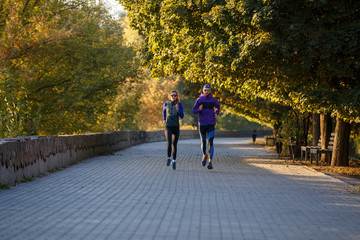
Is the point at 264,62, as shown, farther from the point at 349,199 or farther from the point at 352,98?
the point at 349,199

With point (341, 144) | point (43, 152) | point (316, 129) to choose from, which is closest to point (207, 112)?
point (43, 152)

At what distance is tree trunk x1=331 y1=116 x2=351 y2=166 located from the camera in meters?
15.8

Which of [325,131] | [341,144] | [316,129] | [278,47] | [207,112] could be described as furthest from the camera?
[316,129]

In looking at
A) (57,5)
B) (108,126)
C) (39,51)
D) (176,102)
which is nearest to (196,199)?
(176,102)

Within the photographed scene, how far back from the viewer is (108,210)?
7.31 metres

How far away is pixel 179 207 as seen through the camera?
7578 mm

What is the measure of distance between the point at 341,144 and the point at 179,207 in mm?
9619

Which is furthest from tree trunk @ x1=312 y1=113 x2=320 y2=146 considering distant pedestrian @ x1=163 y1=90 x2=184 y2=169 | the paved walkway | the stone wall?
the stone wall

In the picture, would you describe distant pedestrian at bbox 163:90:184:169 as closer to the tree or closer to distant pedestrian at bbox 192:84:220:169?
distant pedestrian at bbox 192:84:220:169

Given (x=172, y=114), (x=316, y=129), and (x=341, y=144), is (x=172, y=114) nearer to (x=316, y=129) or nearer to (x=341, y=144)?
(x=341, y=144)

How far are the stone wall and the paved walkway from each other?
418mm

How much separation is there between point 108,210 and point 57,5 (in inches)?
791

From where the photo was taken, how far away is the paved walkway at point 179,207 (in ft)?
19.3

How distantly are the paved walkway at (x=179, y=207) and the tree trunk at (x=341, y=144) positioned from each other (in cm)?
362
